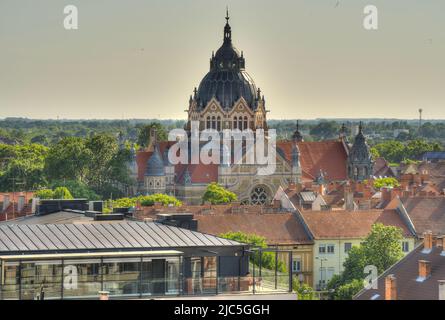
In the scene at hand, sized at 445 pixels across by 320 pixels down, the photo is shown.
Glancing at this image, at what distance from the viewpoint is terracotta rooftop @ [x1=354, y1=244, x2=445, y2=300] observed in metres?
42.3

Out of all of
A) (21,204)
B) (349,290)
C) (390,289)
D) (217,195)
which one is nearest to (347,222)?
(349,290)

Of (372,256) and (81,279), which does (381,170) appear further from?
(81,279)

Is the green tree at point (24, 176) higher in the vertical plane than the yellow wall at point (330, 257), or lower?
higher

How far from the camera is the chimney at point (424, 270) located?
43.9 m

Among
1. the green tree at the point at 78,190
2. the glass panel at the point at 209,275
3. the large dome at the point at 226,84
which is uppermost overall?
the large dome at the point at 226,84

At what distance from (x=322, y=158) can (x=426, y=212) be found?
66.3 metres

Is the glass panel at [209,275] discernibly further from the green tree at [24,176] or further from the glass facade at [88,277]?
the green tree at [24,176]

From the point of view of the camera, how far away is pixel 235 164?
426 feet

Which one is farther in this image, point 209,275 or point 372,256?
point 372,256

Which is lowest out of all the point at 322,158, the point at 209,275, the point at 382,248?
the point at 382,248

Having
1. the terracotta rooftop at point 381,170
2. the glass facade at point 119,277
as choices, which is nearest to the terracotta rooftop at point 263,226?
the glass facade at point 119,277

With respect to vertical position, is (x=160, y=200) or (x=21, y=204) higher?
(x=21, y=204)

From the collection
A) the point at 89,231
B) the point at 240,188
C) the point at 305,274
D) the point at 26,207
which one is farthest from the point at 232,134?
the point at 89,231
